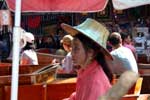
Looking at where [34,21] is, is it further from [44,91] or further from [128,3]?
[44,91]

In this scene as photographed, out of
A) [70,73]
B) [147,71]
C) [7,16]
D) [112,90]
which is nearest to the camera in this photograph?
[112,90]

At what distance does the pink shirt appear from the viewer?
7.28ft

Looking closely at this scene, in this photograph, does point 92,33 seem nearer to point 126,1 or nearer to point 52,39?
point 126,1

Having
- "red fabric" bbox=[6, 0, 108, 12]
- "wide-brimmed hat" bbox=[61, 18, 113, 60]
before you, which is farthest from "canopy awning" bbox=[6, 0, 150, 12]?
"wide-brimmed hat" bbox=[61, 18, 113, 60]

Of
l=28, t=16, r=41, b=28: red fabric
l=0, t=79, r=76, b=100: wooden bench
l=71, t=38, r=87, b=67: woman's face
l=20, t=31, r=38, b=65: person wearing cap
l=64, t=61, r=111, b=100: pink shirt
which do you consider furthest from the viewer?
l=28, t=16, r=41, b=28: red fabric

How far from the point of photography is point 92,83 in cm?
226

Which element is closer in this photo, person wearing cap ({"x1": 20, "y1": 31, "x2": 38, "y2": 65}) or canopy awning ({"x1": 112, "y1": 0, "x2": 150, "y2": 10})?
person wearing cap ({"x1": 20, "y1": 31, "x2": 38, "y2": 65})

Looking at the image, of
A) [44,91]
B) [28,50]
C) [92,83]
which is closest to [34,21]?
[28,50]

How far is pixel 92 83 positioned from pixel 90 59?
180 millimetres

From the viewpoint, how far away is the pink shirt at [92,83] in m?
2.22

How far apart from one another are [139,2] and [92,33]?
186 inches

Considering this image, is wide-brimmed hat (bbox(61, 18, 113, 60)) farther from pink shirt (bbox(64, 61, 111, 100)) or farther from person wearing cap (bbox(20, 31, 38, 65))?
person wearing cap (bbox(20, 31, 38, 65))

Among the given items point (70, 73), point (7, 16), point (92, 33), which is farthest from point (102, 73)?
point (7, 16)

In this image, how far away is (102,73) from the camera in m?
2.33
